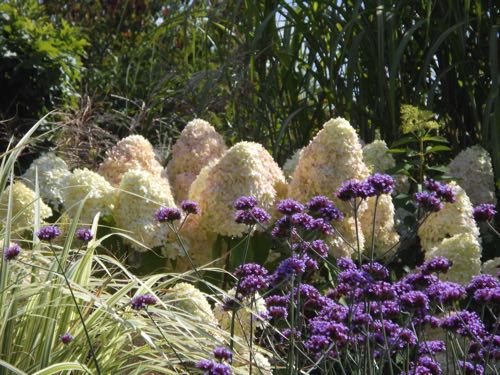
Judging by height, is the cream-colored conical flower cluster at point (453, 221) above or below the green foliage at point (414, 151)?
below

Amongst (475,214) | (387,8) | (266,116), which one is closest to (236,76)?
(266,116)

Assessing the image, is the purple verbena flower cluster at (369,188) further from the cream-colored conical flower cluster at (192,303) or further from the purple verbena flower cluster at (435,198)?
the cream-colored conical flower cluster at (192,303)

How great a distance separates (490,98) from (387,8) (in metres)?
0.89

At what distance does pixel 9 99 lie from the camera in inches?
293

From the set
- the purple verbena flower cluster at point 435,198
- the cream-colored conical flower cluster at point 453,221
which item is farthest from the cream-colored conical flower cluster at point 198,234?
the purple verbena flower cluster at point 435,198

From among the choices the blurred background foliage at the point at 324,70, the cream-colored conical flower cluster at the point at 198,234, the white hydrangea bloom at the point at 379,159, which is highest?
the blurred background foliage at the point at 324,70

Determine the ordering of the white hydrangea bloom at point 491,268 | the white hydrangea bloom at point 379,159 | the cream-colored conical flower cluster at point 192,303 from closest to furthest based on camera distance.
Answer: the cream-colored conical flower cluster at point 192,303 → the white hydrangea bloom at point 491,268 → the white hydrangea bloom at point 379,159

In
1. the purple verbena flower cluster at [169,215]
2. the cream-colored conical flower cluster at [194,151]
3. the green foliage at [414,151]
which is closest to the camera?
the purple verbena flower cluster at [169,215]

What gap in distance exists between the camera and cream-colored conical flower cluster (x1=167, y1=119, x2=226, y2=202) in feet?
14.2

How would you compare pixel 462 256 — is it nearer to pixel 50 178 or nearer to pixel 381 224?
pixel 381 224

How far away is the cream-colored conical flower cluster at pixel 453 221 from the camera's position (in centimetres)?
380

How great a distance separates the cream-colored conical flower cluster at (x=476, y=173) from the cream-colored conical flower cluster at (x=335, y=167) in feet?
2.27

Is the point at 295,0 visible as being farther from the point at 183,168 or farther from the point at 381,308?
the point at 381,308

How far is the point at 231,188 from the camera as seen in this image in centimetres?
374
